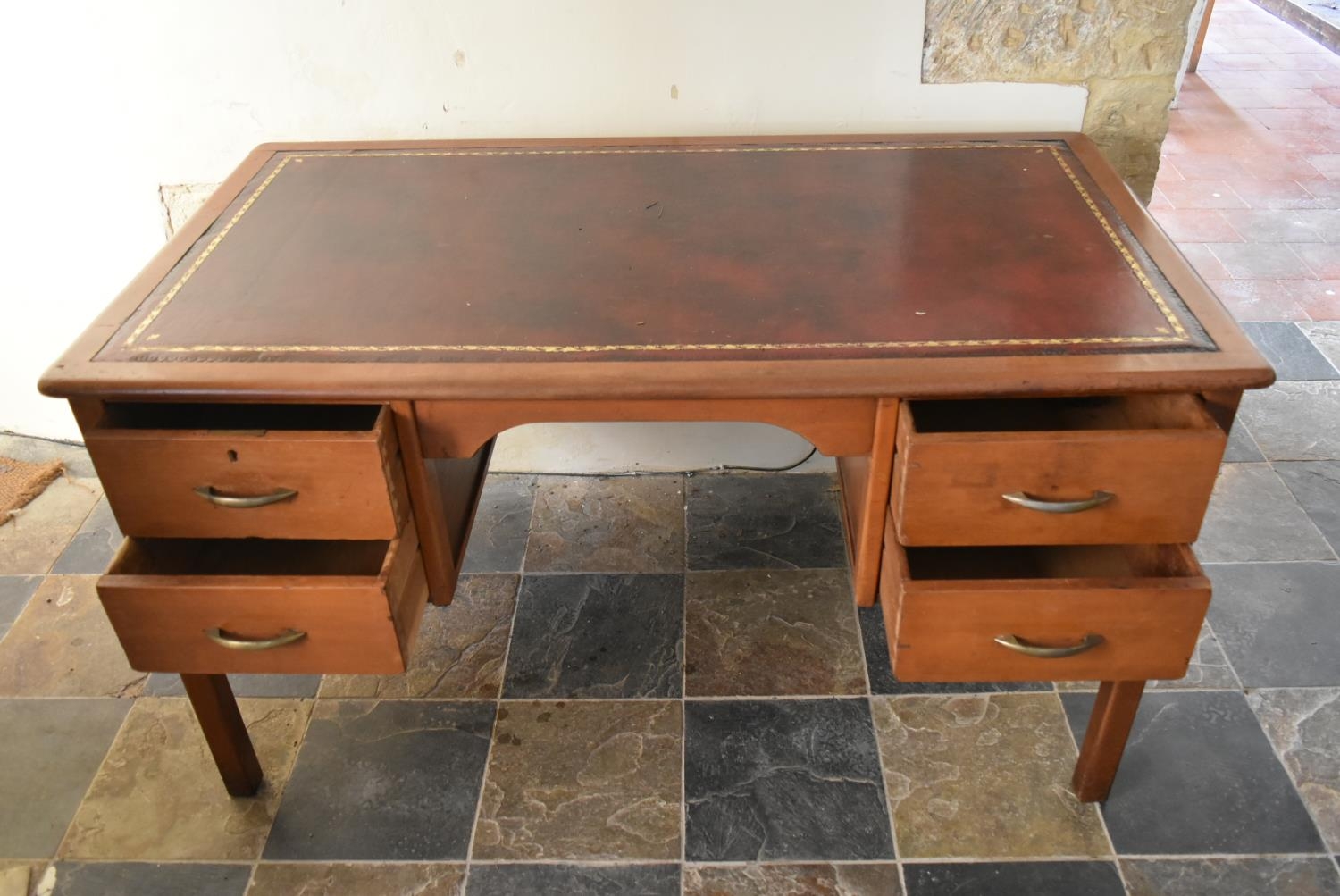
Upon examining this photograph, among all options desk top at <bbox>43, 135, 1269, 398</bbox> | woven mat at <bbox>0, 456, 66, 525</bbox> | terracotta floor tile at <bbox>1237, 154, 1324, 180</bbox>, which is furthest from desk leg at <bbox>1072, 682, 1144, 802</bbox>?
terracotta floor tile at <bbox>1237, 154, 1324, 180</bbox>

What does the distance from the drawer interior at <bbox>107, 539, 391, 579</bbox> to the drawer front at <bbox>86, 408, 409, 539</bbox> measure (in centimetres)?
18

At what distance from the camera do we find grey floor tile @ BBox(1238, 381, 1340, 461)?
242 cm

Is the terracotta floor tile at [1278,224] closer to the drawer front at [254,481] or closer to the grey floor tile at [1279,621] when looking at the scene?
the grey floor tile at [1279,621]

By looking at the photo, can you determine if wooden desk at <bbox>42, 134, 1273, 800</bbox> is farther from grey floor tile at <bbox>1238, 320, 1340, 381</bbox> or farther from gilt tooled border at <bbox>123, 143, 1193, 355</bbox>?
grey floor tile at <bbox>1238, 320, 1340, 381</bbox>

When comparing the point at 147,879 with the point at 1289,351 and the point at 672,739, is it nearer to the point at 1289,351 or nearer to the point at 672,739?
the point at 672,739

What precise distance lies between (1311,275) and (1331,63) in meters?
2.44

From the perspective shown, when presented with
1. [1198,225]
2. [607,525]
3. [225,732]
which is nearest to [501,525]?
[607,525]

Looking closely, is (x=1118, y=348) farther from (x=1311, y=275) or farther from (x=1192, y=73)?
Result: (x=1192, y=73)

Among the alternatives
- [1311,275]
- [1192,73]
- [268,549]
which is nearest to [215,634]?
[268,549]

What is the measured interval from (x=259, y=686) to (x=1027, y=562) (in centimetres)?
133

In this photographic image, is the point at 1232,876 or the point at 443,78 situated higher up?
the point at 443,78

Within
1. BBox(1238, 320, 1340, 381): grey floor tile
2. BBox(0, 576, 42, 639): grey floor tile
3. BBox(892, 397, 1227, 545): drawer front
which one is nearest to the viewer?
BBox(892, 397, 1227, 545): drawer front

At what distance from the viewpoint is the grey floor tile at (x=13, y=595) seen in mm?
2062

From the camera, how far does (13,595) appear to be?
2113mm
